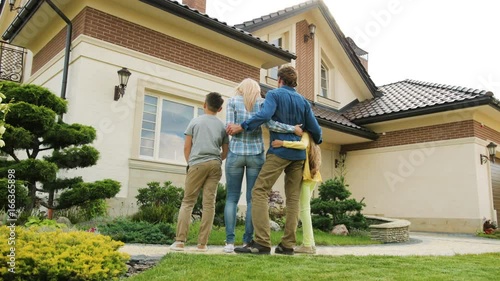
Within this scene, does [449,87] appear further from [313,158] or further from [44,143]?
[44,143]

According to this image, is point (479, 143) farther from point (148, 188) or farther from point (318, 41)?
point (148, 188)

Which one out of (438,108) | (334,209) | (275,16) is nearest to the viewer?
(334,209)

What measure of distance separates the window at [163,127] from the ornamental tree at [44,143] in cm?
221

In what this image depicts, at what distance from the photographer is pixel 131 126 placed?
313 inches

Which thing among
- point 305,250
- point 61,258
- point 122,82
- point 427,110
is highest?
point 427,110

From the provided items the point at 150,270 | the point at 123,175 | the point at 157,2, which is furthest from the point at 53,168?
the point at 157,2

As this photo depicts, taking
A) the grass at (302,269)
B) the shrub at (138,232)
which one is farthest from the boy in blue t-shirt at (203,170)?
the shrub at (138,232)

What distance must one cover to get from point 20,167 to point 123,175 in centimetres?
256

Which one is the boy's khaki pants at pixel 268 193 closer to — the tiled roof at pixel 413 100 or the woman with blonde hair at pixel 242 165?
the woman with blonde hair at pixel 242 165

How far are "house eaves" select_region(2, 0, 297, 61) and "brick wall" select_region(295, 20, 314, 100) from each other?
365 cm

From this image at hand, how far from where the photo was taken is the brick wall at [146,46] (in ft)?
25.3

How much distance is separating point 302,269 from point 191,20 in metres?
6.41

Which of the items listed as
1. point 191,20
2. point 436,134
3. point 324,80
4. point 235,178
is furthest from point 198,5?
point 235,178

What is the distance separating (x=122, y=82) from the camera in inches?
302
